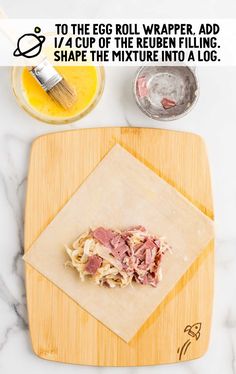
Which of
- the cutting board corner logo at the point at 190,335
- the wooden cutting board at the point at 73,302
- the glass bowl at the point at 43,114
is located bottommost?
the cutting board corner logo at the point at 190,335

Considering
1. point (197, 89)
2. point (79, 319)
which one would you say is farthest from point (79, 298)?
point (197, 89)

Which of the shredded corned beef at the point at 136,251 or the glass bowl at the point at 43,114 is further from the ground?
the glass bowl at the point at 43,114

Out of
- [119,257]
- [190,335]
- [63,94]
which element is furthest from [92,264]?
[63,94]

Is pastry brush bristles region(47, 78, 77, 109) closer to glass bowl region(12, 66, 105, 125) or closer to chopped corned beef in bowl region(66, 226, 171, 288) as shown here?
glass bowl region(12, 66, 105, 125)

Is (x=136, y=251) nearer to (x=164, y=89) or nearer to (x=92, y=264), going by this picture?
(x=92, y=264)

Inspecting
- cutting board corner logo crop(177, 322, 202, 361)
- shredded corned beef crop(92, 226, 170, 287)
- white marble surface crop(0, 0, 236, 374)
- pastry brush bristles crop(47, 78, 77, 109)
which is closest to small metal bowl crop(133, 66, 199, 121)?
white marble surface crop(0, 0, 236, 374)

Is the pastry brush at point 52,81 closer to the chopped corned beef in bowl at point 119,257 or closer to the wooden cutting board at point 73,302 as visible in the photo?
the wooden cutting board at point 73,302

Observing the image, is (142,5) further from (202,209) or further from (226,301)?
(226,301)

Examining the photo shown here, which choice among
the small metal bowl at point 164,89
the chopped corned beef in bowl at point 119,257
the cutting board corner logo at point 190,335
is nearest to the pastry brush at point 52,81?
the small metal bowl at point 164,89
